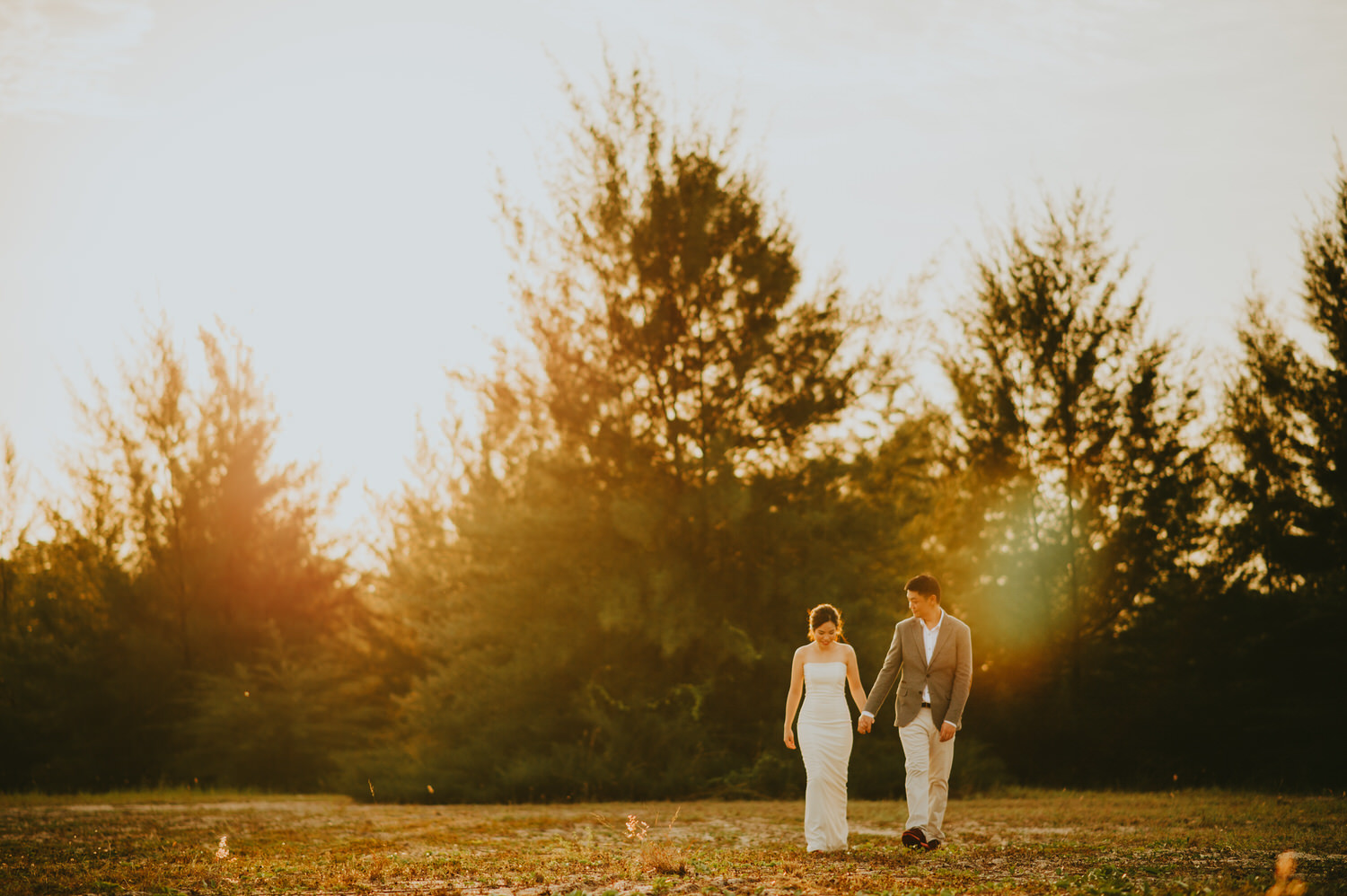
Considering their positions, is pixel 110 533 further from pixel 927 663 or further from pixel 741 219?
pixel 927 663

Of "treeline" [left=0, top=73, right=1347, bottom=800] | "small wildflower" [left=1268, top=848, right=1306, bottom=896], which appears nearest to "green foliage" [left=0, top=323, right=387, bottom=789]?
"treeline" [left=0, top=73, right=1347, bottom=800]

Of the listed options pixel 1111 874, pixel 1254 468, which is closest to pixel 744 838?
pixel 1111 874

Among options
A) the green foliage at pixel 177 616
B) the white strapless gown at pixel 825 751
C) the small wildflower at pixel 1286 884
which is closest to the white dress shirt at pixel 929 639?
the white strapless gown at pixel 825 751

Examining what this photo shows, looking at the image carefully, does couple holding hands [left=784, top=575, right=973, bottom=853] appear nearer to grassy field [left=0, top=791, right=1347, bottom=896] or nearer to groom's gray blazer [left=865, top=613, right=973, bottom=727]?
groom's gray blazer [left=865, top=613, right=973, bottom=727]

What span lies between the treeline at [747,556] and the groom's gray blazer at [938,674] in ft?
32.7

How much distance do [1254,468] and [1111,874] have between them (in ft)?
65.8

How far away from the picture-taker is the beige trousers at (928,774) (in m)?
8.28

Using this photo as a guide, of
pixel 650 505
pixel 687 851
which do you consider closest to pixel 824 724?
pixel 687 851

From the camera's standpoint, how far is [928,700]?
27.7 ft

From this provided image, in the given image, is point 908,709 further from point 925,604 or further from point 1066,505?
point 1066,505

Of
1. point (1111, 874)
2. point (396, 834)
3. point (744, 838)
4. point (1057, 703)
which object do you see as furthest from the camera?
point (1057, 703)

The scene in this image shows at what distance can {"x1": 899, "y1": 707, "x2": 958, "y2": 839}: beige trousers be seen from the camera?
27.2ft

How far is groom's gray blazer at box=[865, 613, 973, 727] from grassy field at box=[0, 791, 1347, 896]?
1.07 meters

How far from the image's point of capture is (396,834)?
36.6ft
